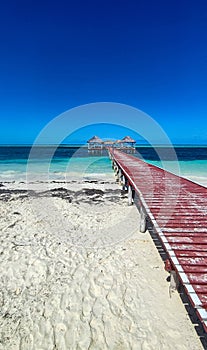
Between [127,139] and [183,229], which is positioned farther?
→ [127,139]

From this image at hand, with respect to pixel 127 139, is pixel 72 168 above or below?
below

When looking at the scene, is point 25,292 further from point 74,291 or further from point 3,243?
point 3,243

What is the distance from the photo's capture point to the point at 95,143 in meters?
39.8

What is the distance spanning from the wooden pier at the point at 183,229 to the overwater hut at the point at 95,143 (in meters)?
32.2

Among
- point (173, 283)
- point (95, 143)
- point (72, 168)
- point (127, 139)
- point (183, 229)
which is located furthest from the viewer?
point (95, 143)

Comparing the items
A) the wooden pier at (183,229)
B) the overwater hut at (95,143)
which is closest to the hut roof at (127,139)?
the overwater hut at (95,143)

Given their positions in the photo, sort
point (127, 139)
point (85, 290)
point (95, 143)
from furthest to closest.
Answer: point (95, 143) → point (127, 139) → point (85, 290)

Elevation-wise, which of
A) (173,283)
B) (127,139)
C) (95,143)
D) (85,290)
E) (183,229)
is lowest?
(85,290)

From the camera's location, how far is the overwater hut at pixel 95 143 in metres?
39.0

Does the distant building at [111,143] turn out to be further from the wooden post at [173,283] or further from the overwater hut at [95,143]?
the wooden post at [173,283]

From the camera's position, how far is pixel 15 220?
22.5ft

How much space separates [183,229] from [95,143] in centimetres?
3649

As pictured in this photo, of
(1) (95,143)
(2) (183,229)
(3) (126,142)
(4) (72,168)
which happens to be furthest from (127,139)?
(2) (183,229)

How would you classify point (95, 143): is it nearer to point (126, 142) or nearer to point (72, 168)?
point (126, 142)
